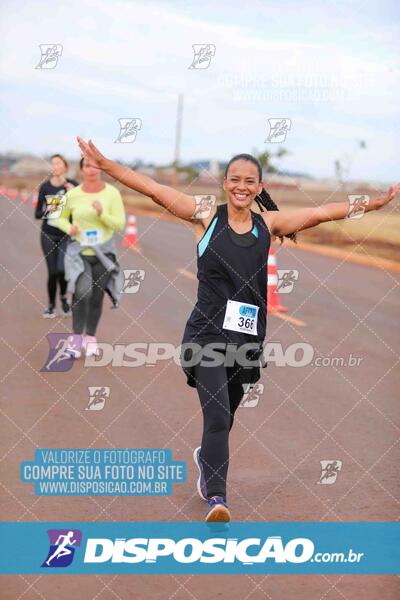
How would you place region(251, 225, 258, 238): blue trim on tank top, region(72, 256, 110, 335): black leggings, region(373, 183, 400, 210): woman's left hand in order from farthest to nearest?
region(72, 256, 110, 335): black leggings, region(251, 225, 258, 238): blue trim on tank top, region(373, 183, 400, 210): woman's left hand

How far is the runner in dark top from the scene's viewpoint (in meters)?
10.4

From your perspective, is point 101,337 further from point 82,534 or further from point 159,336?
point 82,534

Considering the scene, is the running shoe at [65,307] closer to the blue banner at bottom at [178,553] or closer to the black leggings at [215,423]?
the black leggings at [215,423]

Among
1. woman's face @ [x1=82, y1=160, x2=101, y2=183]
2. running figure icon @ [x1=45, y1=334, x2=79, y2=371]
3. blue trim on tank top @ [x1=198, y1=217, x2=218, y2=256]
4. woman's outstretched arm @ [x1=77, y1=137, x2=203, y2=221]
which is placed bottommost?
running figure icon @ [x1=45, y1=334, x2=79, y2=371]

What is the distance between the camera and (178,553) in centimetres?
504

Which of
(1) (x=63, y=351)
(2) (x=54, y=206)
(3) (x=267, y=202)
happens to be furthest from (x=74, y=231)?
(3) (x=267, y=202)

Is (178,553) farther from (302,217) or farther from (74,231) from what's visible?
(74,231)

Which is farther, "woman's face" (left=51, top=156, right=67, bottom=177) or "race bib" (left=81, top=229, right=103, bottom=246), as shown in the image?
"woman's face" (left=51, top=156, right=67, bottom=177)

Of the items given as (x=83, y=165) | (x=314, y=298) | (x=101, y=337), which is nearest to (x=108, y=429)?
(x=83, y=165)

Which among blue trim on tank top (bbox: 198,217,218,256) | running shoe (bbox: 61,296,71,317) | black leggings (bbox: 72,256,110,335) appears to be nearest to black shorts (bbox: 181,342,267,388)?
blue trim on tank top (bbox: 198,217,218,256)

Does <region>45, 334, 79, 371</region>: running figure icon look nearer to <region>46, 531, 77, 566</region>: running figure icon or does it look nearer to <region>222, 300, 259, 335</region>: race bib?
<region>222, 300, 259, 335</region>: race bib

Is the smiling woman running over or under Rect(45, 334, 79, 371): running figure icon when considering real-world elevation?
over

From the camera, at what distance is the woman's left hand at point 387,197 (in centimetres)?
549

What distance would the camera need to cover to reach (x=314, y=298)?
49.8 ft
